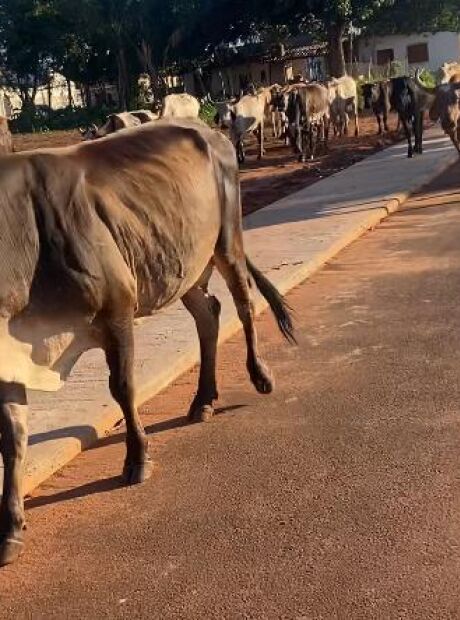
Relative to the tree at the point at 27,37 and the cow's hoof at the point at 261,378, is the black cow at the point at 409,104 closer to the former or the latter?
the cow's hoof at the point at 261,378

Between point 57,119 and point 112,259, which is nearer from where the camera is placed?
point 112,259

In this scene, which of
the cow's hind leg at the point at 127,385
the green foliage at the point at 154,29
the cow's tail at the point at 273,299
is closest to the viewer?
the cow's hind leg at the point at 127,385

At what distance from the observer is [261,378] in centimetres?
650

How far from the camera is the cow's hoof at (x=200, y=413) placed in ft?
20.3

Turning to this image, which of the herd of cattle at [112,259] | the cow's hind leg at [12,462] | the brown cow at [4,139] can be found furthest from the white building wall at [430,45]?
the cow's hind leg at [12,462]

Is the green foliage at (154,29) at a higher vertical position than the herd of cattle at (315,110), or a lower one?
higher

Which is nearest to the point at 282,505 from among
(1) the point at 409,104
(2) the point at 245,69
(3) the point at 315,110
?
(1) the point at 409,104

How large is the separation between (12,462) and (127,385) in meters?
0.82

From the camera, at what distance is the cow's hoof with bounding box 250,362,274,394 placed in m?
6.50

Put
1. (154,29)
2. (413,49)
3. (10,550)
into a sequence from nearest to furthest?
1. (10,550)
2. (154,29)
3. (413,49)

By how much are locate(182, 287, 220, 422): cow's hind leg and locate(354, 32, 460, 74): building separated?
57.7 m

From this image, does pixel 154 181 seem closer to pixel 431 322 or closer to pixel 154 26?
pixel 431 322

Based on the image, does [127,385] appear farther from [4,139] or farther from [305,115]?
[305,115]

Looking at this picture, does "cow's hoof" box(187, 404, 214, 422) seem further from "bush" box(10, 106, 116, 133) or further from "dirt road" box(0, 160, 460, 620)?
"bush" box(10, 106, 116, 133)
